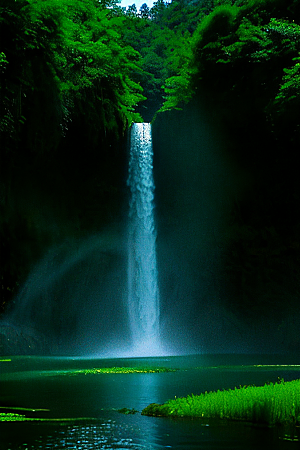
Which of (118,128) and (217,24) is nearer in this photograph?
(118,128)

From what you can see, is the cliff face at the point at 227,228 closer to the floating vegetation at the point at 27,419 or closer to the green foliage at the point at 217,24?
the green foliage at the point at 217,24

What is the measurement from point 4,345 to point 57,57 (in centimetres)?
1071

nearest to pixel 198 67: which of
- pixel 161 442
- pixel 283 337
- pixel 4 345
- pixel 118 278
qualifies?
pixel 118 278

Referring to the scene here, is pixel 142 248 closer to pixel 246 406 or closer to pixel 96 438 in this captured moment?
pixel 246 406

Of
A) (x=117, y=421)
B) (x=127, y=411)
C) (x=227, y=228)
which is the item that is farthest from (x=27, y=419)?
(x=227, y=228)

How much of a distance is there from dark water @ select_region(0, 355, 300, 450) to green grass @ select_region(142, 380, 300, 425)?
207 millimetres

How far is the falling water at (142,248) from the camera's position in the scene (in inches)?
1126

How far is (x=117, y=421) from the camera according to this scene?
7730 millimetres

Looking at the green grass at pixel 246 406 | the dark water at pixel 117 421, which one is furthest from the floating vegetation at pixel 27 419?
the green grass at pixel 246 406

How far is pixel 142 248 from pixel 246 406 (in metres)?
22.0

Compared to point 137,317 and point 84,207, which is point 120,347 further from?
point 84,207

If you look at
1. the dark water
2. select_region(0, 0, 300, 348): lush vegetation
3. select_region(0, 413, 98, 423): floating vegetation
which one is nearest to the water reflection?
the dark water

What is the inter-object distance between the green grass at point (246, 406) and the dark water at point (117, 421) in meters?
0.21

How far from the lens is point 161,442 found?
6.52 meters
